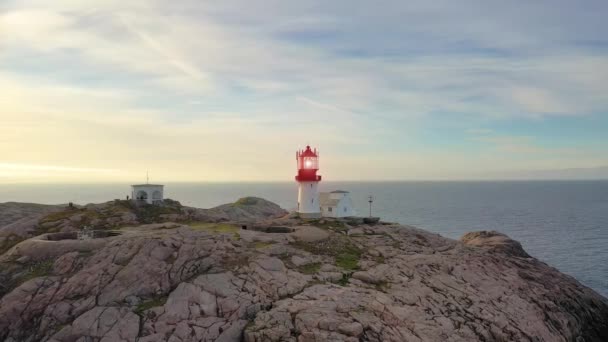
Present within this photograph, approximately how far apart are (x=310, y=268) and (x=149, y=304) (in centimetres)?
1151

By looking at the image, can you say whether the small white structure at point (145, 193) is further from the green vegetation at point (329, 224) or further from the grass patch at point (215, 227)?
the green vegetation at point (329, 224)

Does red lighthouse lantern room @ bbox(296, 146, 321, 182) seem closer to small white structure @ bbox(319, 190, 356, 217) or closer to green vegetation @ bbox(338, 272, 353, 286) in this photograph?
small white structure @ bbox(319, 190, 356, 217)

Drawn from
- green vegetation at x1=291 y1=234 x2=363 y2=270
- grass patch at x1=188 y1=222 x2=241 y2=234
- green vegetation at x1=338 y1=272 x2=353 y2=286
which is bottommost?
green vegetation at x1=338 y1=272 x2=353 y2=286

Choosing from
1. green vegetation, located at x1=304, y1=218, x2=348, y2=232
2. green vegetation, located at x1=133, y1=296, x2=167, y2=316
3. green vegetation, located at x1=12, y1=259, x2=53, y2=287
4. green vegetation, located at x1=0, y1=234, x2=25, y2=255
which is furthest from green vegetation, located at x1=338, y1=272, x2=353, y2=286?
green vegetation, located at x1=0, y1=234, x2=25, y2=255

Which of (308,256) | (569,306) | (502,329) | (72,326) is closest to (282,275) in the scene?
(308,256)

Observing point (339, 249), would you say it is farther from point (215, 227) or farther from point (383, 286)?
point (215, 227)

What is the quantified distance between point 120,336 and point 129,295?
11.8 feet

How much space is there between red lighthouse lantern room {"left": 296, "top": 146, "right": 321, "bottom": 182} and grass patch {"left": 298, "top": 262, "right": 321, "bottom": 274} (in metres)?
16.7

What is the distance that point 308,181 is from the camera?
4831 cm

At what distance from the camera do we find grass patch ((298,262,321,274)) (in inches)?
1222

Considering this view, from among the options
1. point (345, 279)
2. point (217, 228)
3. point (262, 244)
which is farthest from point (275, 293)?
point (217, 228)

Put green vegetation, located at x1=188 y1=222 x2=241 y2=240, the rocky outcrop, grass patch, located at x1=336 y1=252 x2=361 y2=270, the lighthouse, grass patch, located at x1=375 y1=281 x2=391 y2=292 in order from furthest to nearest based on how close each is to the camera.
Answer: the lighthouse < the rocky outcrop < green vegetation, located at x1=188 y1=222 x2=241 y2=240 < grass patch, located at x1=336 y1=252 x2=361 y2=270 < grass patch, located at x1=375 y1=281 x2=391 y2=292

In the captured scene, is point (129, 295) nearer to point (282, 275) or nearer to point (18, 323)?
point (18, 323)

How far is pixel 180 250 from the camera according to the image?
3136 cm
